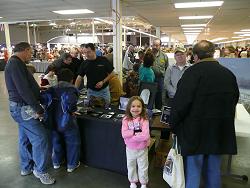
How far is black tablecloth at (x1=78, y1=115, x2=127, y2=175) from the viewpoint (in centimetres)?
269

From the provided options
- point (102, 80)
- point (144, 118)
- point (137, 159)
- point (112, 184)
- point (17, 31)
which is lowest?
point (112, 184)

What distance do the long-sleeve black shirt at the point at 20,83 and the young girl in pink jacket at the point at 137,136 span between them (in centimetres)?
87

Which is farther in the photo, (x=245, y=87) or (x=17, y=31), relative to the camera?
(x=17, y=31)

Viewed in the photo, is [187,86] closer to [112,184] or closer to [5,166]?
[112,184]

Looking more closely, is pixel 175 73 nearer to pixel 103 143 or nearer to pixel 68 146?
pixel 103 143

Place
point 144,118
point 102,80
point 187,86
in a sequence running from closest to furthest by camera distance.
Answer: point 187,86
point 144,118
point 102,80

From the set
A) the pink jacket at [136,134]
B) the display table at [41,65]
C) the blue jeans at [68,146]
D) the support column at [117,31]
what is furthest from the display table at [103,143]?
the display table at [41,65]

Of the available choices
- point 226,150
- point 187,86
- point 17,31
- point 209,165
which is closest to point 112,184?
point 209,165

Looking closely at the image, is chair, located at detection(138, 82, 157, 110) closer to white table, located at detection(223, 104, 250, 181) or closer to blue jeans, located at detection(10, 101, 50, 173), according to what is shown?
white table, located at detection(223, 104, 250, 181)

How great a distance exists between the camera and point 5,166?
310 cm

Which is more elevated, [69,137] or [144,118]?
[144,118]

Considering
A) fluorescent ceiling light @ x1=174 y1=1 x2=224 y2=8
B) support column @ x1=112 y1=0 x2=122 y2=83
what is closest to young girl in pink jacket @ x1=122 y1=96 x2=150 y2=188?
support column @ x1=112 y1=0 x2=122 y2=83

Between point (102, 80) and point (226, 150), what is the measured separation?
1994 mm

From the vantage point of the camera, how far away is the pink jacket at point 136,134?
2.29 meters
